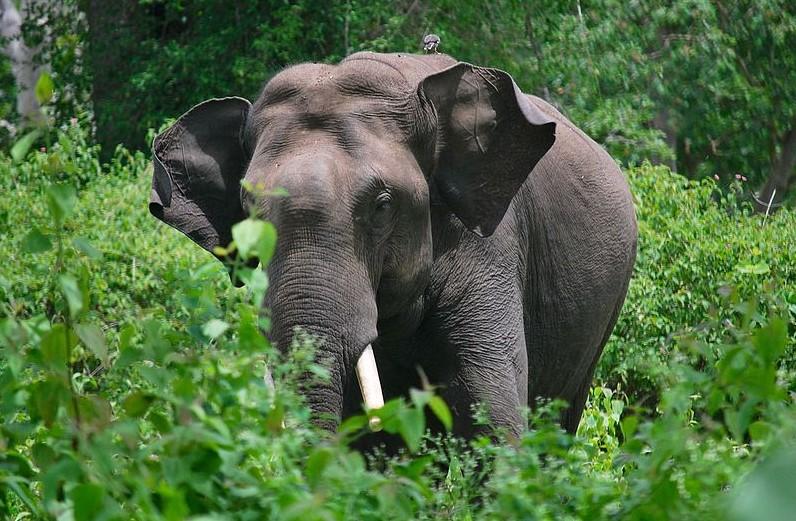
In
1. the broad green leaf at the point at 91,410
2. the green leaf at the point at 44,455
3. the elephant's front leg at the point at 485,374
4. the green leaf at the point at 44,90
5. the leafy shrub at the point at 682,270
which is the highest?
the green leaf at the point at 44,90

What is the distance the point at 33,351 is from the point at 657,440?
119 cm

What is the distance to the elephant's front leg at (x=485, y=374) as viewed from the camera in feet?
17.7

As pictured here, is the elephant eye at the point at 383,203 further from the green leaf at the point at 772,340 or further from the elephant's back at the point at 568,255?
the green leaf at the point at 772,340

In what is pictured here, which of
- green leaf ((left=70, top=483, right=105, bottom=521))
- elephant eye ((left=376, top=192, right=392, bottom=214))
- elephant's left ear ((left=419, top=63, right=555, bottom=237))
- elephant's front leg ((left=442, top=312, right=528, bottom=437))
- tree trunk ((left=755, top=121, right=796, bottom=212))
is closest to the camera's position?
green leaf ((left=70, top=483, right=105, bottom=521))

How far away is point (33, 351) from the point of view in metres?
3.02

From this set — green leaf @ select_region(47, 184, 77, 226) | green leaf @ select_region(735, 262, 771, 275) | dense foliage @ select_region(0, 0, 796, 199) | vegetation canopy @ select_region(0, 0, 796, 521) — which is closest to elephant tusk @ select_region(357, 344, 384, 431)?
vegetation canopy @ select_region(0, 0, 796, 521)

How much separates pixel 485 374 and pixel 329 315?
912 mm

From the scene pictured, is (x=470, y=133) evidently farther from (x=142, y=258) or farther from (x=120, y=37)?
(x=120, y=37)

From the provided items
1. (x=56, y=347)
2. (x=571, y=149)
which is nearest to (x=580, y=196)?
(x=571, y=149)

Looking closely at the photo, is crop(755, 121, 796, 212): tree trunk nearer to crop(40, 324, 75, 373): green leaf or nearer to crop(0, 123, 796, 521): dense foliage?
crop(0, 123, 796, 521): dense foliage

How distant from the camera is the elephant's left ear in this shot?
18.2ft

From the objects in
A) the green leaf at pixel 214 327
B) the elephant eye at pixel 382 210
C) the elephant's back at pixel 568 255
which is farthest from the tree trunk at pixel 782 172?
the green leaf at pixel 214 327

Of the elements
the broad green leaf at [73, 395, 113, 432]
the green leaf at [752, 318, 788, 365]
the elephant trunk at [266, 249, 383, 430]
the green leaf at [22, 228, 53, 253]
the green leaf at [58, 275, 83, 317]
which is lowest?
the elephant trunk at [266, 249, 383, 430]

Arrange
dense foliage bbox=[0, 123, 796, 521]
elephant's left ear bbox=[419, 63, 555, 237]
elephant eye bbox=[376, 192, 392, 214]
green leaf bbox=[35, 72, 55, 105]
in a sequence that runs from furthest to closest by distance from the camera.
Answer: elephant's left ear bbox=[419, 63, 555, 237] → elephant eye bbox=[376, 192, 392, 214] → green leaf bbox=[35, 72, 55, 105] → dense foliage bbox=[0, 123, 796, 521]
